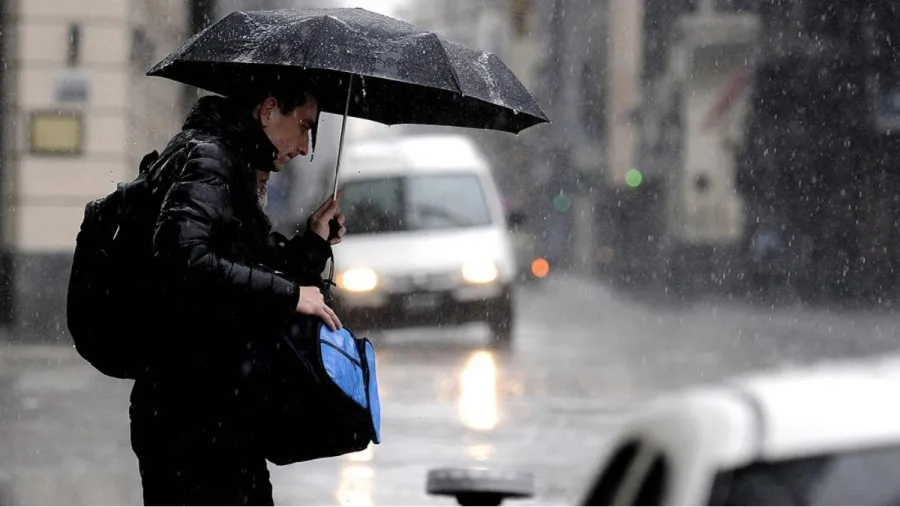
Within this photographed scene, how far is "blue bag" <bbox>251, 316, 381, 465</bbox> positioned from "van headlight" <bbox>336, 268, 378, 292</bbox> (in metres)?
13.5

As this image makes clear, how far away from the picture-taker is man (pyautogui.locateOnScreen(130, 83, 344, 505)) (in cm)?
374

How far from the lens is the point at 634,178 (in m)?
48.1

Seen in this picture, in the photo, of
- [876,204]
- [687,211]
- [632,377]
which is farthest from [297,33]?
[687,211]

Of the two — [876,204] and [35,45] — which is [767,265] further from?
[35,45]

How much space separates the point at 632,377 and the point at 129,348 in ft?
35.9

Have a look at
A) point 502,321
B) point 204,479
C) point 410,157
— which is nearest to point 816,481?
point 204,479

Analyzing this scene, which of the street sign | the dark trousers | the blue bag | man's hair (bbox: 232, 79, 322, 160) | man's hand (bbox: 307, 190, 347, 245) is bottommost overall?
the street sign

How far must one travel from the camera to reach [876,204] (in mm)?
29578

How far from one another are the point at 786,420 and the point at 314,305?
1.87 meters

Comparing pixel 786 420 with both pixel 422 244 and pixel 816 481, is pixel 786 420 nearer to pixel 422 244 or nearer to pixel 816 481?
pixel 816 481

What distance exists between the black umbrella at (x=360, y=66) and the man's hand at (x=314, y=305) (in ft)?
1.85

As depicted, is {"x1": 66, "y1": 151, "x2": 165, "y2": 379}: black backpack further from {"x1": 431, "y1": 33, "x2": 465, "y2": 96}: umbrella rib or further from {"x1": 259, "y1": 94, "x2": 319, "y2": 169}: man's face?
{"x1": 431, "y1": 33, "x2": 465, "y2": 96}: umbrella rib

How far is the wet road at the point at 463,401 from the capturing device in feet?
28.1

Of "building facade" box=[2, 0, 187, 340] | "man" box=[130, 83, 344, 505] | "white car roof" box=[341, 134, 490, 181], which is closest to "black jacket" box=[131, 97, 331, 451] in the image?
"man" box=[130, 83, 344, 505]
